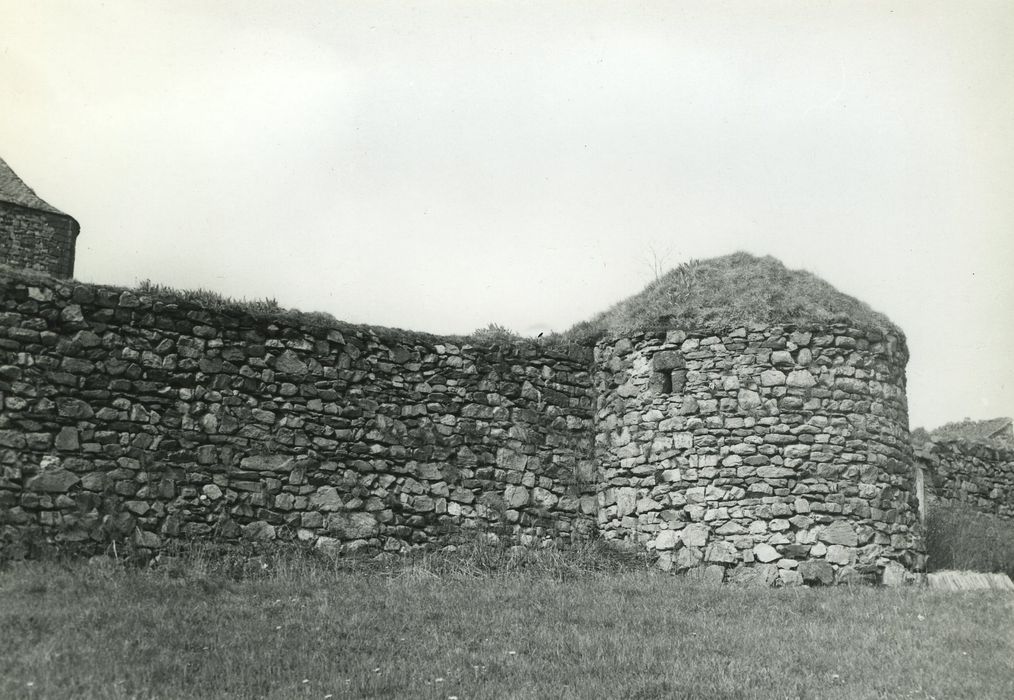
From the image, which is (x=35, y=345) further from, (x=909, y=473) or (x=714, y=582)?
(x=909, y=473)

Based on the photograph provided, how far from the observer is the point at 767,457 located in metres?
11.6

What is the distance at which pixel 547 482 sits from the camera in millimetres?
12484

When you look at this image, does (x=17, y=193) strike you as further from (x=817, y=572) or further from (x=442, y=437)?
(x=817, y=572)

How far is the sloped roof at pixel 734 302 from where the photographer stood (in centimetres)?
1217

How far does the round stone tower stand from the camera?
1133 cm

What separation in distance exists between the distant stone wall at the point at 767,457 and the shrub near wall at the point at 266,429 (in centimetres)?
100

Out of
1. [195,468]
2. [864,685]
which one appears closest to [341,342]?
[195,468]

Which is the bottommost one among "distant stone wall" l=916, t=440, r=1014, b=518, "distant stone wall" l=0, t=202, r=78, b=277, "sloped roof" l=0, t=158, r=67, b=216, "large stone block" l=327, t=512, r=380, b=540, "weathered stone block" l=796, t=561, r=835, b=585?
"weathered stone block" l=796, t=561, r=835, b=585

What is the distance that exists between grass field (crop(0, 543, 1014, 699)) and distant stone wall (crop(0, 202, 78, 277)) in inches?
857

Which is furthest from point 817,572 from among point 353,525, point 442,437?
point 353,525

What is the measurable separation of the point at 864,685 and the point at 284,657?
4.42 meters

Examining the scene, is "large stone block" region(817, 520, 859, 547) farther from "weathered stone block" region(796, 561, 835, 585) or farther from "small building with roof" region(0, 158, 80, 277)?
"small building with roof" region(0, 158, 80, 277)

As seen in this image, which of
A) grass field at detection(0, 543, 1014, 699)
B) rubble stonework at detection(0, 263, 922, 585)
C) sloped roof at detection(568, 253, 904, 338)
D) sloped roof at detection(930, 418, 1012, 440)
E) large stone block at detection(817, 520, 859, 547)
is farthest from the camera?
sloped roof at detection(930, 418, 1012, 440)

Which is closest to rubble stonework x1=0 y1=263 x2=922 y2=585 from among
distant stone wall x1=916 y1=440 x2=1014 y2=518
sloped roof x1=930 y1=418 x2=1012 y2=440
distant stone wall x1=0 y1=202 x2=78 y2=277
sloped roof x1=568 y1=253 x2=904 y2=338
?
sloped roof x1=568 y1=253 x2=904 y2=338
